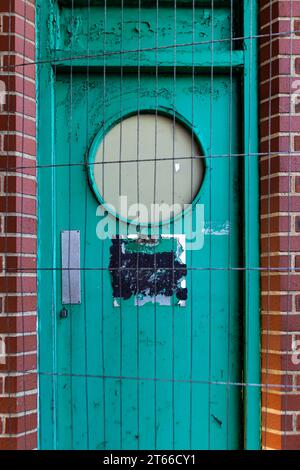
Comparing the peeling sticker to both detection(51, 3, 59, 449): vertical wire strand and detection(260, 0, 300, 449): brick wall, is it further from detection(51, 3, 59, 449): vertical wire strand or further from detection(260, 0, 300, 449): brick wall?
detection(260, 0, 300, 449): brick wall

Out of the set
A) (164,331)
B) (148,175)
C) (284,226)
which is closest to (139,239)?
(148,175)

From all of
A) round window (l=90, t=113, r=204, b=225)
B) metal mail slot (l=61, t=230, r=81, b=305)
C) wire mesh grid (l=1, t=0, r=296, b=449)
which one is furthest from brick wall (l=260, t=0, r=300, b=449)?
metal mail slot (l=61, t=230, r=81, b=305)

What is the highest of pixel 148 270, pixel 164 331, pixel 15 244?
pixel 15 244

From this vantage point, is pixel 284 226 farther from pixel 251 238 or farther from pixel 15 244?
pixel 15 244

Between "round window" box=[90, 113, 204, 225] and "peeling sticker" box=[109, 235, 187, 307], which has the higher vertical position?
"round window" box=[90, 113, 204, 225]

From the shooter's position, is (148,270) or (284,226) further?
(148,270)

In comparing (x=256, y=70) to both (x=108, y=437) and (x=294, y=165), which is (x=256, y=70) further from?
(x=108, y=437)

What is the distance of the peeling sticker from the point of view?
9.32 feet

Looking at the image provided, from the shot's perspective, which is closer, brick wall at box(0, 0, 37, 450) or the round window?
brick wall at box(0, 0, 37, 450)

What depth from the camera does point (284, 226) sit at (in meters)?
2.61

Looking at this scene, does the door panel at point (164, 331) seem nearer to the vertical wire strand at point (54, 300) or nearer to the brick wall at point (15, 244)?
the vertical wire strand at point (54, 300)

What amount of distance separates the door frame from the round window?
10.8 inches

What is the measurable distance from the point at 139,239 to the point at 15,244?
647 mm

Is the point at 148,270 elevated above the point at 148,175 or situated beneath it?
situated beneath
